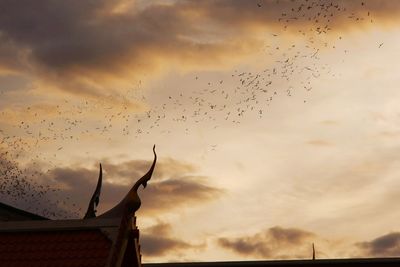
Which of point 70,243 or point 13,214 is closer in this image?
point 70,243

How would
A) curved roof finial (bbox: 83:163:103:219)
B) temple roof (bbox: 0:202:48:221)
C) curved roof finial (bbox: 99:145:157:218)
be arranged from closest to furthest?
curved roof finial (bbox: 99:145:157:218), curved roof finial (bbox: 83:163:103:219), temple roof (bbox: 0:202:48:221)

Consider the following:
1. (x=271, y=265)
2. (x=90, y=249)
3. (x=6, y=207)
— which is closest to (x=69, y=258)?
(x=90, y=249)

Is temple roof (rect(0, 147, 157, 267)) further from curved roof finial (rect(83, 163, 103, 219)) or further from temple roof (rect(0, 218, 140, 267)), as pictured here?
curved roof finial (rect(83, 163, 103, 219))

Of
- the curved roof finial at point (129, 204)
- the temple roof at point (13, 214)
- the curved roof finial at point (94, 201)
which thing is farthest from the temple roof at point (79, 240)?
the temple roof at point (13, 214)

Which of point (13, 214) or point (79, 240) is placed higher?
point (13, 214)

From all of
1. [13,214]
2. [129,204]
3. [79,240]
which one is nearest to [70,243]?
[79,240]

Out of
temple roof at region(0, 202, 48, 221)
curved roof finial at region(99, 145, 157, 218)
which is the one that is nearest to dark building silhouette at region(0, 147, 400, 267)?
curved roof finial at region(99, 145, 157, 218)

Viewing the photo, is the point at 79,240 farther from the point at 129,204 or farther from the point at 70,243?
the point at 129,204

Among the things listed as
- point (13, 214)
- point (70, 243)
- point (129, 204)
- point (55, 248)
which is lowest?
point (55, 248)

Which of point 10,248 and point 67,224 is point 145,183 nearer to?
point 67,224

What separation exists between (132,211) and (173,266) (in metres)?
22.7

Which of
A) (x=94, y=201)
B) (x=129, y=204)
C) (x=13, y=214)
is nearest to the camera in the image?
(x=129, y=204)

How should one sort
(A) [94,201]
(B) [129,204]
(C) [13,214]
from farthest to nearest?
(C) [13,214] → (A) [94,201] → (B) [129,204]

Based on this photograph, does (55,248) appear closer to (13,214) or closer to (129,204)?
(129,204)
